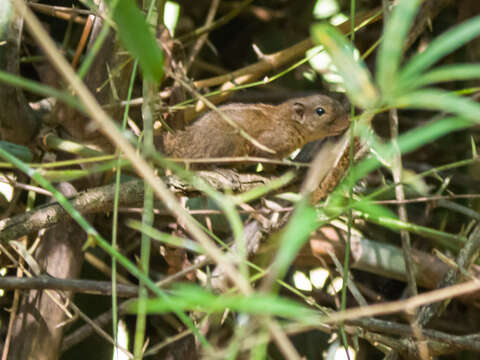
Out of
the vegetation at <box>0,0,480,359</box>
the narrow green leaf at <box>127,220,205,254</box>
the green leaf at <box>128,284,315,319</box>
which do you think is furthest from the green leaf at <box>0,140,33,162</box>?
the green leaf at <box>128,284,315,319</box>

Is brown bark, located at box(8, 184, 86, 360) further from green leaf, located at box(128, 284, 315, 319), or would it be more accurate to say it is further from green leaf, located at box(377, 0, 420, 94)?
green leaf, located at box(377, 0, 420, 94)

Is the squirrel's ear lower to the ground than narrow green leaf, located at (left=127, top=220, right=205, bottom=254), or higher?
lower

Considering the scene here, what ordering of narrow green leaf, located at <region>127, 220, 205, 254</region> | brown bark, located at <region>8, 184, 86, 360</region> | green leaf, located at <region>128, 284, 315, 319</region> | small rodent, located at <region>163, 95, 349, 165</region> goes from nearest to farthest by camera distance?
green leaf, located at <region>128, 284, 315, 319</region> → narrow green leaf, located at <region>127, 220, 205, 254</region> → brown bark, located at <region>8, 184, 86, 360</region> → small rodent, located at <region>163, 95, 349, 165</region>

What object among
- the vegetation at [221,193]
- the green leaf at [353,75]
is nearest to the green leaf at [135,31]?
the vegetation at [221,193]

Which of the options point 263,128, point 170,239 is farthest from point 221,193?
point 263,128

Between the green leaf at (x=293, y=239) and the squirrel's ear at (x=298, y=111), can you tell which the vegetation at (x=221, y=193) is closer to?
the green leaf at (x=293, y=239)

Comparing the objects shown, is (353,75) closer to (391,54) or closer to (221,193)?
(391,54)

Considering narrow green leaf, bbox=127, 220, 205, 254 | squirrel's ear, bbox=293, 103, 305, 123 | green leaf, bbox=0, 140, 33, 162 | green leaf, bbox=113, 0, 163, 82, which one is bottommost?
squirrel's ear, bbox=293, 103, 305, 123

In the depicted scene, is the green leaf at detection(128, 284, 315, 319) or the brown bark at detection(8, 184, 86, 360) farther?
the brown bark at detection(8, 184, 86, 360)
